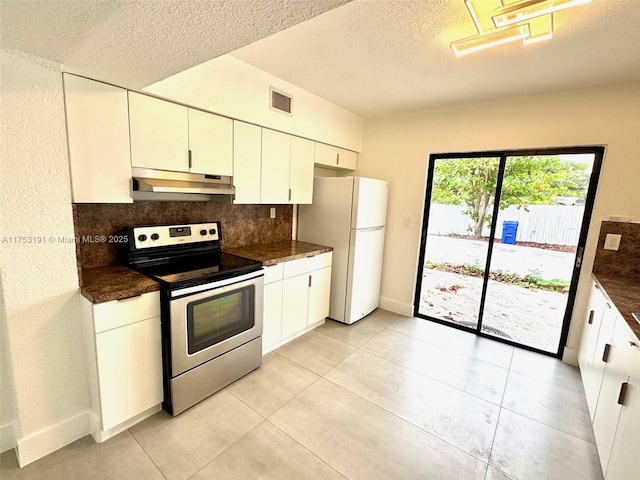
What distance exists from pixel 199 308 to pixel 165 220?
88 cm

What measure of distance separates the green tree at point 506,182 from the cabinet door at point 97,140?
3014 millimetres

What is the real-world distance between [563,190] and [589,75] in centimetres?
95

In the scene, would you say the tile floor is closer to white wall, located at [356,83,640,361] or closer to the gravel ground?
the gravel ground

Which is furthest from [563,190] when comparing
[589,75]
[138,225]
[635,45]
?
[138,225]

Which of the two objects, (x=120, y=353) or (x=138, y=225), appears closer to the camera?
(x=120, y=353)

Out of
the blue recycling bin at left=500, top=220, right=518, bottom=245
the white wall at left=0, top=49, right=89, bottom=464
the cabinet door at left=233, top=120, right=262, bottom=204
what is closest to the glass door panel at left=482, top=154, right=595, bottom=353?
the blue recycling bin at left=500, top=220, right=518, bottom=245

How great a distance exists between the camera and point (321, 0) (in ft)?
2.68

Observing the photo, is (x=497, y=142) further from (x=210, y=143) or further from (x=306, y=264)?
(x=210, y=143)

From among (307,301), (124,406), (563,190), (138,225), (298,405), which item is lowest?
(298,405)

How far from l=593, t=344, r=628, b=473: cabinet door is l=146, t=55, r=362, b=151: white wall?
110 inches

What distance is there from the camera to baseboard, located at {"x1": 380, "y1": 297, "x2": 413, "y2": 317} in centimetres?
363

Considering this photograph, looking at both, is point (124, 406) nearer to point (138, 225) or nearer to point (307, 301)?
point (138, 225)

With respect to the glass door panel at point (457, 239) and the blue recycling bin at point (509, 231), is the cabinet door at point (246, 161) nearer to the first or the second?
the glass door panel at point (457, 239)

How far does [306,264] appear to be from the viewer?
2867 mm
